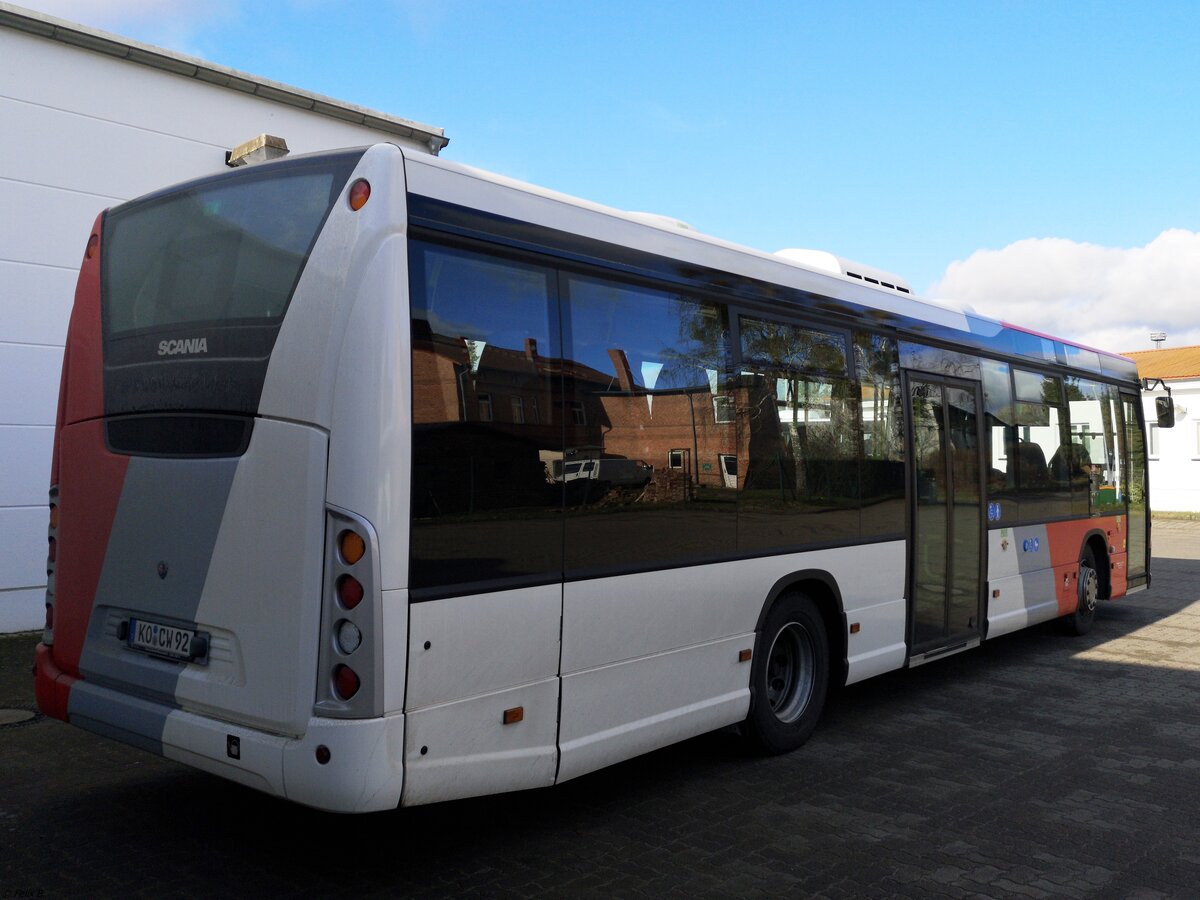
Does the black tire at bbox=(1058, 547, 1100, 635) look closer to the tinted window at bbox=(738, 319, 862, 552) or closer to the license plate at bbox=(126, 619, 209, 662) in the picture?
the tinted window at bbox=(738, 319, 862, 552)

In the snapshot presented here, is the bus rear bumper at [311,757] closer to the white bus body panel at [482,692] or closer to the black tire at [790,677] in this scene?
the white bus body panel at [482,692]

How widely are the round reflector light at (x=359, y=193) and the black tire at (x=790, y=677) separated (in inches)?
139

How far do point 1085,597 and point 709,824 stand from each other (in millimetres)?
7351

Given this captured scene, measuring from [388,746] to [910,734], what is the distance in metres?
4.38

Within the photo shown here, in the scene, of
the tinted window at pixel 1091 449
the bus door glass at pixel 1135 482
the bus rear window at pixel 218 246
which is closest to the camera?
the bus rear window at pixel 218 246

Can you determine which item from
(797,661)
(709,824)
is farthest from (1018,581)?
(709,824)

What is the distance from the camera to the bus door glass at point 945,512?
788 cm

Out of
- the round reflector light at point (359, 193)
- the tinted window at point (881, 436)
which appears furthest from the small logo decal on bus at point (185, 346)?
the tinted window at point (881, 436)

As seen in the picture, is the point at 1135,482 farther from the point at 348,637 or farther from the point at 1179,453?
the point at 1179,453

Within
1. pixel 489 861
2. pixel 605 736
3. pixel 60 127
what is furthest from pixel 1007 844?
pixel 60 127

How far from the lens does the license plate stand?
14.3ft

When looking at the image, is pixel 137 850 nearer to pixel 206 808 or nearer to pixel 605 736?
pixel 206 808

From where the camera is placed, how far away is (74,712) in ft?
15.9

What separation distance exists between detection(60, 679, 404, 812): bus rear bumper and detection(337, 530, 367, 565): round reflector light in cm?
60
